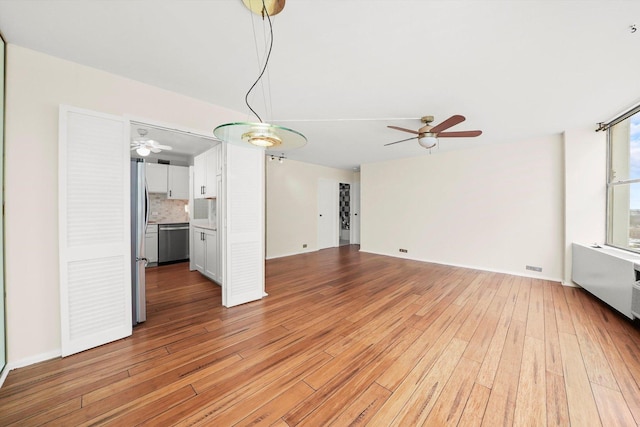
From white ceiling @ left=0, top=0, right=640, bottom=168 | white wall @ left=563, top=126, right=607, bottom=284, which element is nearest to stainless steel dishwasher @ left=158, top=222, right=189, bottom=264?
white ceiling @ left=0, top=0, right=640, bottom=168

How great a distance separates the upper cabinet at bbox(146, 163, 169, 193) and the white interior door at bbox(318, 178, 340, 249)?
3967 millimetres

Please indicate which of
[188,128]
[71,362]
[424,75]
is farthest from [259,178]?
[71,362]

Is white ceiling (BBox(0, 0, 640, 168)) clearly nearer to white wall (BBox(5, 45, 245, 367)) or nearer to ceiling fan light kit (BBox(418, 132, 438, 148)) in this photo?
white wall (BBox(5, 45, 245, 367))

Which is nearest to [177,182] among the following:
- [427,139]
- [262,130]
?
[262,130]

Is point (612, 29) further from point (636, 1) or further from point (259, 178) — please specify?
point (259, 178)

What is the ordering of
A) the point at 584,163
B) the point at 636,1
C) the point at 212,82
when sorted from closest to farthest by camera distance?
the point at 636,1 < the point at 212,82 < the point at 584,163

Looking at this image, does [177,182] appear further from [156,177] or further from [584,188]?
[584,188]

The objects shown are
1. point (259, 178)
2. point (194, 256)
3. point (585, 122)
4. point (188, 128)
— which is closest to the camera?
point (188, 128)

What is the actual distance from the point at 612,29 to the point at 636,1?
25 centimetres

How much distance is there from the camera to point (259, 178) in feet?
10.4

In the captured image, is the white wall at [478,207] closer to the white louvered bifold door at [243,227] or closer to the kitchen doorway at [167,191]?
the white louvered bifold door at [243,227]

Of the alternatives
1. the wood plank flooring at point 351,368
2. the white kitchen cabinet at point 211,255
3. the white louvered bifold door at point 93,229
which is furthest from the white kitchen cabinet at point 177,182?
the white louvered bifold door at point 93,229

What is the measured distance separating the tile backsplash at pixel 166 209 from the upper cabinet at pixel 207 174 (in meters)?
1.59

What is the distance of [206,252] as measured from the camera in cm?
411
